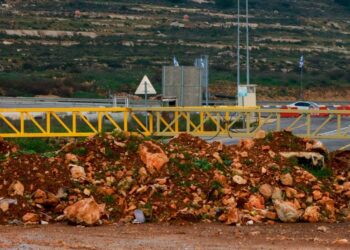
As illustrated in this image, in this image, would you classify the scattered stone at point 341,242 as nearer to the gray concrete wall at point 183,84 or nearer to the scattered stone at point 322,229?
the scattered stone at point 322,229

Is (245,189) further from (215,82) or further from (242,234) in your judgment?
(215,82)

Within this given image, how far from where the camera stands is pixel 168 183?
1906cm

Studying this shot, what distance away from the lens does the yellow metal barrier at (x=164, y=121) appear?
28266 mm

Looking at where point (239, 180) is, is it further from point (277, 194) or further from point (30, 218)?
point (30, 218)

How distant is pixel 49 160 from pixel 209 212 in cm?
306

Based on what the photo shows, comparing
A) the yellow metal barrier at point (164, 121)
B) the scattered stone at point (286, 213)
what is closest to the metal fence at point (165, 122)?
the yellow metal barrier at point (164, 121)

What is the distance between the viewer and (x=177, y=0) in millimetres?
148125

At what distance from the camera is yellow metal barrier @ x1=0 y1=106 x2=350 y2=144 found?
28266mm

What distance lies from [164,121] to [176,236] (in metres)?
13.3

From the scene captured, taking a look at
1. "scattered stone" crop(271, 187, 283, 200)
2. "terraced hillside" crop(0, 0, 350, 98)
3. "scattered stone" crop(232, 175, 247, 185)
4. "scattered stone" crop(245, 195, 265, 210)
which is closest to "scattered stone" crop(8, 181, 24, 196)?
"scattered stone" crop(232, 175, 247, 185)

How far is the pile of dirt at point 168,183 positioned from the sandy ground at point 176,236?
398mm

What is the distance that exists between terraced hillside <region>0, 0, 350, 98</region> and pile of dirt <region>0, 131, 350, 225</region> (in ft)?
178

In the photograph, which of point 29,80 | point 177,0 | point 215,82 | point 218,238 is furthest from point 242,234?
point 177,0

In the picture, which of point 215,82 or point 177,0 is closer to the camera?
point 215,82
